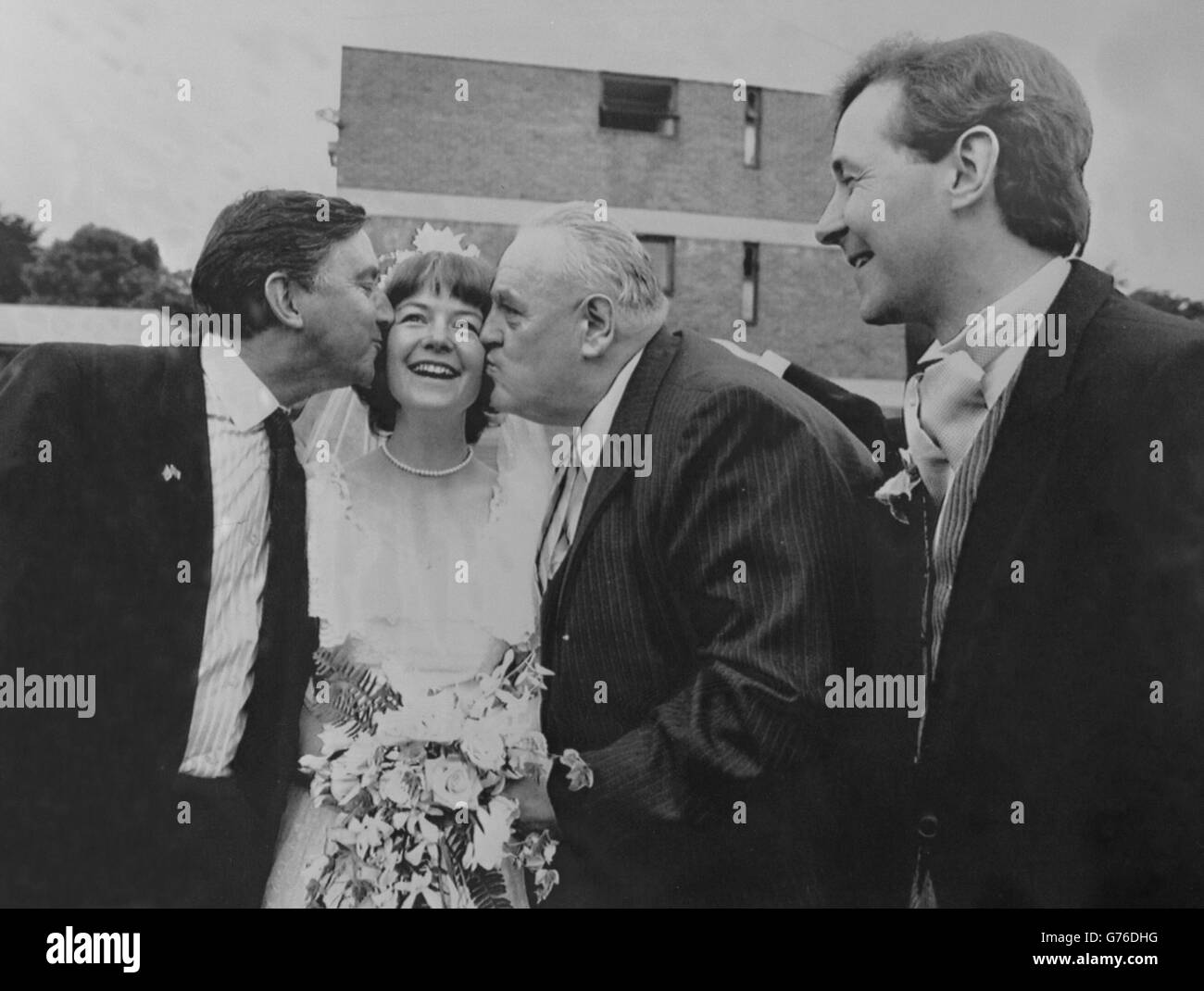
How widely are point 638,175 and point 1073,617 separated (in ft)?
6.35

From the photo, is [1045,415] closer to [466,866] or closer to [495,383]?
[495,383]

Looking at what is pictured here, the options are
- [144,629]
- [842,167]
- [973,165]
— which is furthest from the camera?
[842,167]

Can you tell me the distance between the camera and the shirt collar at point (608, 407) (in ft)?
13.0

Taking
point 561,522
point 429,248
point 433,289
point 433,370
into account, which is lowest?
point 561,522

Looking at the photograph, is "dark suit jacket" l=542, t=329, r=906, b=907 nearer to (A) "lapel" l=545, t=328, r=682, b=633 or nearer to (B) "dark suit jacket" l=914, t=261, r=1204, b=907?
(A) "lapel" l=545, t=328, r=682, b=633

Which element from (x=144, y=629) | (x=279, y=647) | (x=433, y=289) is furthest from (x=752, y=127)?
(x=144, y=629)

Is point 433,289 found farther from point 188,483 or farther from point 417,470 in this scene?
point 188,483

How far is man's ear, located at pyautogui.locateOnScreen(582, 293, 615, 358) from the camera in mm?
3988

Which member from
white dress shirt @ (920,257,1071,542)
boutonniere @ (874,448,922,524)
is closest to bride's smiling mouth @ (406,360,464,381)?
boutonniere @ (874,448,922,524)

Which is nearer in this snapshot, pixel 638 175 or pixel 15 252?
pixel 15 252

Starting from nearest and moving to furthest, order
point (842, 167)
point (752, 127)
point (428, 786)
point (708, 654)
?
point (428, 786)
point (708, 654)
point (842, 167)
point (752, 127)

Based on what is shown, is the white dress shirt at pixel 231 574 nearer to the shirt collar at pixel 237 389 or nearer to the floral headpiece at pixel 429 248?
the shirt collar at pixel 237 389

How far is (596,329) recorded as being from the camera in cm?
399

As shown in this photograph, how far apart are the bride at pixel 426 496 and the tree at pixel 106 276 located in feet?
1.97
